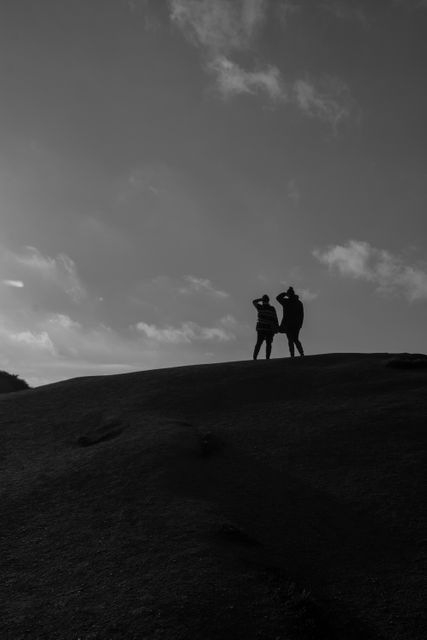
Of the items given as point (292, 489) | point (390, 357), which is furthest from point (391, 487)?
point (390, 357)

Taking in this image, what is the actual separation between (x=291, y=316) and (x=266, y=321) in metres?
1.32

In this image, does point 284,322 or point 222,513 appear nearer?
point 222,513

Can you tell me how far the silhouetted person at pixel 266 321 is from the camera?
24.6 meters

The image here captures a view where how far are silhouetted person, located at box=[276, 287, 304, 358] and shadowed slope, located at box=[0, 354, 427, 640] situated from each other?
195 inches

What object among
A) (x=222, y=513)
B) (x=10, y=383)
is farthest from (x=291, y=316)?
(x=10, y=383)

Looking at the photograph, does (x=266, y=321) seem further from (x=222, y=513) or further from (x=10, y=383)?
(x=10, y=383)

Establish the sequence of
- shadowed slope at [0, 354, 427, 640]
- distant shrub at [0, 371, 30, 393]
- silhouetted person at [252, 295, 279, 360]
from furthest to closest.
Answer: distant shrub at [0, 371, 30, 393] → silhouetted person at [252, 295, 279, 360] → shadowed slope at [0, 354, 427, 640]

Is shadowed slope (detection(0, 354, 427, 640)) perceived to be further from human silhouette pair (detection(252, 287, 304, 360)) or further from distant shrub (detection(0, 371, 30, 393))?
distant shrub (detection(0, 371, 30, 393))

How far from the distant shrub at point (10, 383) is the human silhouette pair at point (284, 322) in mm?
21353

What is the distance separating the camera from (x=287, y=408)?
58.0ft

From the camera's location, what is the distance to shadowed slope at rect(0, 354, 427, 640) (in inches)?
322

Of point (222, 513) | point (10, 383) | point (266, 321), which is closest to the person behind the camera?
point (222, 513)

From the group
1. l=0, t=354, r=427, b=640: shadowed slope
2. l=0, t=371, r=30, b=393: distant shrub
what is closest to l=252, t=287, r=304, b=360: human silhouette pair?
l=0, t=354, r=427, b=640: shadowed slope

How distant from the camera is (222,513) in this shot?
11.2m
